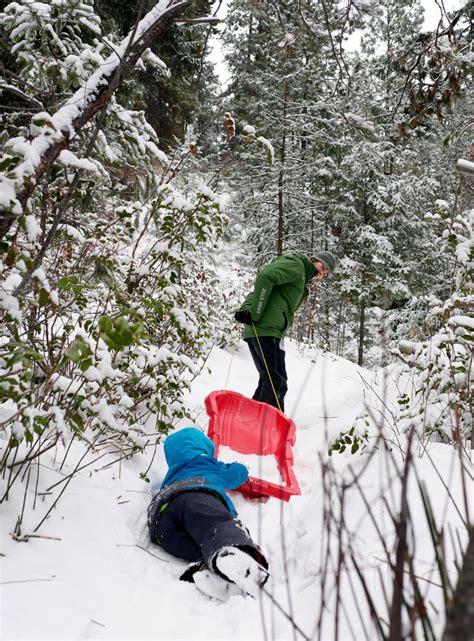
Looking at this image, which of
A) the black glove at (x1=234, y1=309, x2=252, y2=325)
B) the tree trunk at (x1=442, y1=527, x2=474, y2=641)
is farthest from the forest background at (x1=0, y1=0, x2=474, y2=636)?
the black glove at (x1=234, y1=309, x2=252, y2=325)

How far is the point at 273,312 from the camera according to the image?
4496 millimetres

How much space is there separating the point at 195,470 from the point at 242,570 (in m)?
0.81

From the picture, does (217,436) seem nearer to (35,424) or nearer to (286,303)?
(286,303)

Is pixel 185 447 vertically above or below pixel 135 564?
above

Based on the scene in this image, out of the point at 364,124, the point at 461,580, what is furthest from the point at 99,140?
the point at 461,580

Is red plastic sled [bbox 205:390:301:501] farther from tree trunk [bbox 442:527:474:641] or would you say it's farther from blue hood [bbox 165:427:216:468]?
tree trunk [bbox 442:527:474:641]

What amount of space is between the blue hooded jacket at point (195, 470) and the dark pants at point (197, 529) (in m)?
0.07

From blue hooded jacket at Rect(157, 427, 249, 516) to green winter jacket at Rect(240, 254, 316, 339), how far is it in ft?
5.99

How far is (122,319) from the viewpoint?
4.59 feet

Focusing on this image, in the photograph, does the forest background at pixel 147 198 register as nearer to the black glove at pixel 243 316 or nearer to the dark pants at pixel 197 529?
the black glove at pixel 243 316

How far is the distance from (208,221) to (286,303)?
1.71m

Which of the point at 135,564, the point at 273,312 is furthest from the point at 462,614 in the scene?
the point at 273,312

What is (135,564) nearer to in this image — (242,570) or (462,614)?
(242,570)

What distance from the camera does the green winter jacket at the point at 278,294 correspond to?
439 centimetres
